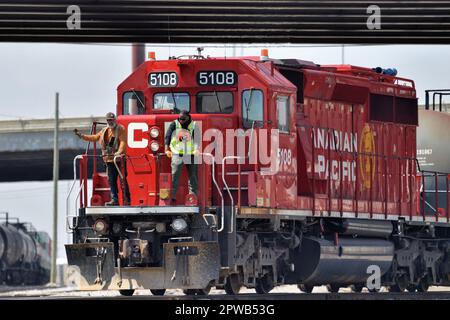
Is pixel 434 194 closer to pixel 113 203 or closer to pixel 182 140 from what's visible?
pixel 182 140

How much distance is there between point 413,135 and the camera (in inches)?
1049

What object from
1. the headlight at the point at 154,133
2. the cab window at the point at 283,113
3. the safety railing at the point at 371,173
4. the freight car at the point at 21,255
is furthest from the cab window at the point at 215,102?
the freight car at the point at 21,255

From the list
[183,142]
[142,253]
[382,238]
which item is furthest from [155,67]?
[382,238]

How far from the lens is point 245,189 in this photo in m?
20.5

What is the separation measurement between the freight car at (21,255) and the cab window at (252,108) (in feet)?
83.8

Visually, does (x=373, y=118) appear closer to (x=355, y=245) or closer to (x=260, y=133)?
(x=355, y=245)

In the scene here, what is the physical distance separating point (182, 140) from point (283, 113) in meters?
2.24

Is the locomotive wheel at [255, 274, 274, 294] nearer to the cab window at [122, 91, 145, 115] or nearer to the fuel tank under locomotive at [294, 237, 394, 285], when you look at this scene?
the fuel tank under locomotive at [294, 237, 394, 285]

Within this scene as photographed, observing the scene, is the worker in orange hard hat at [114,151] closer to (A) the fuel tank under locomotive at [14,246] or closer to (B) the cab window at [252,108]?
(B) the cab window at [252,108]

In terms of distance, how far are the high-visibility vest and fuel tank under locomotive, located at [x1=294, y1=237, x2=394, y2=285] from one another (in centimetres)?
362

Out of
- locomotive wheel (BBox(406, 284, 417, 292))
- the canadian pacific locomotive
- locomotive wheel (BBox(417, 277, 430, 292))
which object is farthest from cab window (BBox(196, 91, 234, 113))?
locomotive wheel (BBox(417, 277, 430, 292))

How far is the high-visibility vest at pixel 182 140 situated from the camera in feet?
65.3
